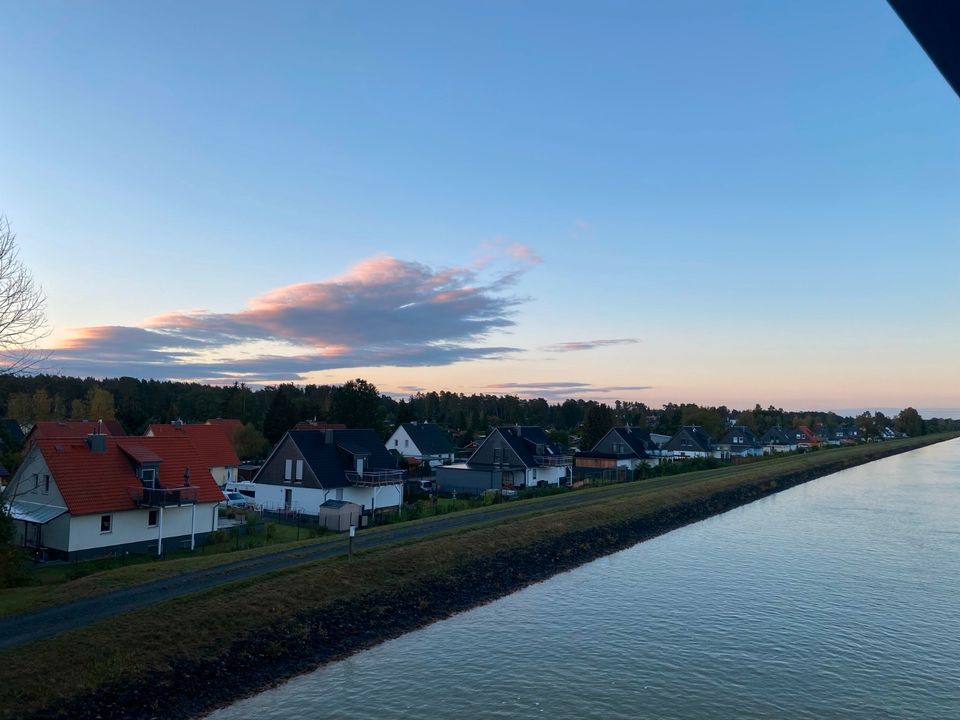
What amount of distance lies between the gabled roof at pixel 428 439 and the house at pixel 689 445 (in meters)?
40.9

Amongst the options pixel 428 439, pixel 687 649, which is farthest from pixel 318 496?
pixel 428 439

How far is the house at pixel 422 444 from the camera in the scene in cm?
8812

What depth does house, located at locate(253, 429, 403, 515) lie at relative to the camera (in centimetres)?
4847

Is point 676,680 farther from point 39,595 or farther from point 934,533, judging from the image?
point 934,533

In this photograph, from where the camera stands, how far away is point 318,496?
48.0 meters

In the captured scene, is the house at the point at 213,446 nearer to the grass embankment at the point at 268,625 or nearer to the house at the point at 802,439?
the grass embankment at the point at 268,625

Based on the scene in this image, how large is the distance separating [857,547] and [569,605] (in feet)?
76.1

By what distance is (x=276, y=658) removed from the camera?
22312 mm

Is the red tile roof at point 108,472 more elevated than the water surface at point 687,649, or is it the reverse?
the red tile roof at point 108,472

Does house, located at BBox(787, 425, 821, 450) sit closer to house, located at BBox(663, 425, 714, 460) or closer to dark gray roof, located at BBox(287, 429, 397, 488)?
house, located at BBox(663, 425, 714, 460)

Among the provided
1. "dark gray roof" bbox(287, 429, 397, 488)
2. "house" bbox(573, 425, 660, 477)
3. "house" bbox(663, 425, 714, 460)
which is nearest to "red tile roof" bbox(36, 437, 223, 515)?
"dark gray roof" bbox(287, 429, 397, 488)

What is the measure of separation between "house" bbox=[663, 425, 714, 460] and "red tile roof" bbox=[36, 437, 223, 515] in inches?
3401

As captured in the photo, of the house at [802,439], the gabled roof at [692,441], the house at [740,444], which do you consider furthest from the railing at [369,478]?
the house at [802,439]

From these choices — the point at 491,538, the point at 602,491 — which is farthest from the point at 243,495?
the point at 602,491
